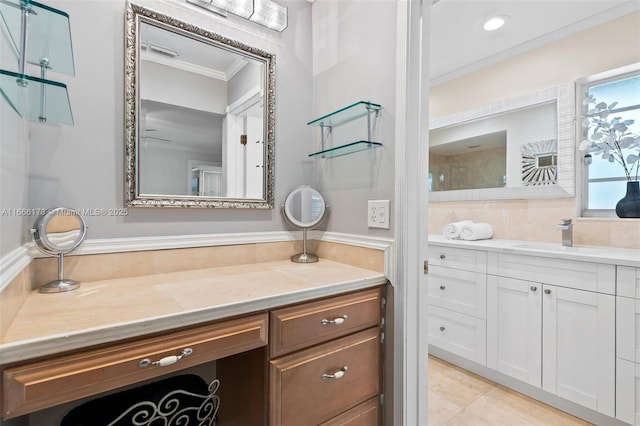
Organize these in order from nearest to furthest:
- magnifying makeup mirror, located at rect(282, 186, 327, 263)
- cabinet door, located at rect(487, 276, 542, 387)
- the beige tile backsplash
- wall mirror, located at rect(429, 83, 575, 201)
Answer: magnifying makeup mirror, located at rect(282, 186, 327, 263)
cabinet door, located at rect(487, 276, 542, 387)
the beige tile backsplash
wall mirror, located at rect(429, 83, 575, 201)

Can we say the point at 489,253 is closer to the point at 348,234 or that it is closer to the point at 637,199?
A: the point at 637,199

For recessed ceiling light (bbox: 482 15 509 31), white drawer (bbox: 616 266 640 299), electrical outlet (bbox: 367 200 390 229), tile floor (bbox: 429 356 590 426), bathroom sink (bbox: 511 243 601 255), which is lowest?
tile floor (bbox: 429 356 590 426)

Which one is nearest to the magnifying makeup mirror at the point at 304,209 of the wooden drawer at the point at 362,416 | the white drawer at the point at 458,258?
the wooden drawer at the point at 362,416

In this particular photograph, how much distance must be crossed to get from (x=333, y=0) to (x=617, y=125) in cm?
199

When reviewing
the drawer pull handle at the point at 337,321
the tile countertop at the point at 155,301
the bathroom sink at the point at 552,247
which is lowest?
the drawer pull handle at the point at 337,321

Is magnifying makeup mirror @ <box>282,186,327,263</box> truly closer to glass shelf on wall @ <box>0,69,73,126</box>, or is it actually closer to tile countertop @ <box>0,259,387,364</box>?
tile countertop @ <box>0,259,387,364</box>

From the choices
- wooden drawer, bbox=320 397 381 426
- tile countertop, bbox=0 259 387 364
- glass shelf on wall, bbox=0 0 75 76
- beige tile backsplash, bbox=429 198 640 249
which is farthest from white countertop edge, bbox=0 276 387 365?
beige tile backsplash, bbox=429 198 640 249

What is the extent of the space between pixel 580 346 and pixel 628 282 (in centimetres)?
43

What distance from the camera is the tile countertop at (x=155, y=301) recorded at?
2.27 feet

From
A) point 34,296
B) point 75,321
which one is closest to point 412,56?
point 75,321

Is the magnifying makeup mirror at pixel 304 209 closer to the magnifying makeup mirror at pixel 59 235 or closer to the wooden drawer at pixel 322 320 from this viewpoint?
the wooden drawer at pixel 322 320

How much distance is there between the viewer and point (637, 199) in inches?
74.0

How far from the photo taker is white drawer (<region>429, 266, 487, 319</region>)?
6.89 feet

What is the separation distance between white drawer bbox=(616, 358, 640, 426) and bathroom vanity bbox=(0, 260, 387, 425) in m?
1.29
